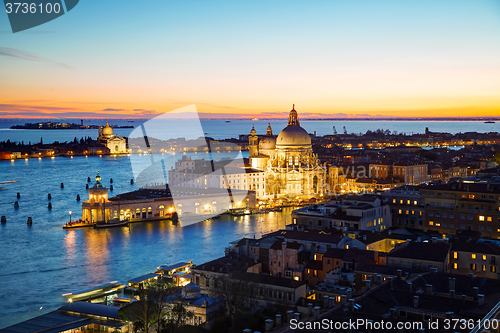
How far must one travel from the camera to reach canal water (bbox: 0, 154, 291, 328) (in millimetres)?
10234

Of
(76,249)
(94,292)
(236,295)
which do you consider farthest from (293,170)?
(236,295)

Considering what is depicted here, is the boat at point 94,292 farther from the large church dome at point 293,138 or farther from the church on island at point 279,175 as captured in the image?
the large church dome at point 293,138

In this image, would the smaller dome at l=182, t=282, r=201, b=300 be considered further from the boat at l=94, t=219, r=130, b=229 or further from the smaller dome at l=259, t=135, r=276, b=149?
the smaller dome at l=259, t=135, r=276, b=149

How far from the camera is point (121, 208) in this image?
60.3 feet

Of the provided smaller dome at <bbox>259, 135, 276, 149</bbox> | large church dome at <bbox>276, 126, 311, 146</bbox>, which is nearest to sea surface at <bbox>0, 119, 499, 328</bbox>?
large church dome at <bbox>276, 126, 311, 146</bbox>

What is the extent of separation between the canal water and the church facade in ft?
11.9

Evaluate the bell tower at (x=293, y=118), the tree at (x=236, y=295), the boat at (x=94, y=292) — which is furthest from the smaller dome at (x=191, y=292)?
the bell tower at (x=293, y=118)

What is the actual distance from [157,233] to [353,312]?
1155cm

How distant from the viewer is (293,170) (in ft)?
80.6

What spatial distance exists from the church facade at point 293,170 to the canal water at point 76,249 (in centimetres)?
363

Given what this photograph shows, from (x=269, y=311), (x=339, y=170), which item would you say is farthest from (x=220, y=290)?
(x=339, y=170)

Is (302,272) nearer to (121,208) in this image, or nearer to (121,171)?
(121,208)

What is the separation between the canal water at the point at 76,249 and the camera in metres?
10.2

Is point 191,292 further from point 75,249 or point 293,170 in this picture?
point 293,170
